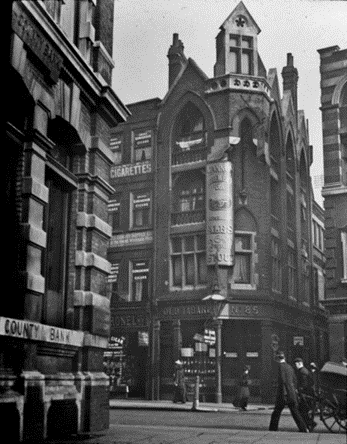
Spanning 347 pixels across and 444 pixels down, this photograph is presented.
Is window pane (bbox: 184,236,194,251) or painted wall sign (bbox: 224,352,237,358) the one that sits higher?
window pane (bbox: 184,236,194,251)

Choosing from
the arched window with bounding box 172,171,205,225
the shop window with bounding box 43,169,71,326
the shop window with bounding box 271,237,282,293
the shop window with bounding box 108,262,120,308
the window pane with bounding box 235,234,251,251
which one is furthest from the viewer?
the shop window with bounding box 108,262,120,308

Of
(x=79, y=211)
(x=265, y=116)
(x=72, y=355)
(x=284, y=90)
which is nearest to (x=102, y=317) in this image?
(x=72, y=355)

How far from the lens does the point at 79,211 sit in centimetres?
1206

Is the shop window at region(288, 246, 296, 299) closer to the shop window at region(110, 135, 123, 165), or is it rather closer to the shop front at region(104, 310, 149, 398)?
the shop front at region(104, 310, 149, 398)

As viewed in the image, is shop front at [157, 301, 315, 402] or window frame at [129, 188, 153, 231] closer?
shop front at [157, 301, 315, 402]

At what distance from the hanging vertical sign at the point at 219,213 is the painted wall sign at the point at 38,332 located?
11.9 metres

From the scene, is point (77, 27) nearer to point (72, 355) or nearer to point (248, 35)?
point (248, 35)

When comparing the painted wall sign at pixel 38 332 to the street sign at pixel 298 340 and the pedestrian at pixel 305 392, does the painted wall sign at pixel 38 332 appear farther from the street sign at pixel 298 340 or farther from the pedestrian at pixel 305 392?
the street sign at pixel 298 340

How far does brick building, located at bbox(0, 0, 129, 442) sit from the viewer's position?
9289mm

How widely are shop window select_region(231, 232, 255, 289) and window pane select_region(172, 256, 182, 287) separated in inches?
91.4

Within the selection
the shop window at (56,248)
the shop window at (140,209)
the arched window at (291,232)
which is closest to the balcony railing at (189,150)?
the shop window at (140,209)

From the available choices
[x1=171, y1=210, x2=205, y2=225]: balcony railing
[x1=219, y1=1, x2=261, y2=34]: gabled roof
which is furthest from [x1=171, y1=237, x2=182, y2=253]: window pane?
[x1=219, y1=1, x2=261, y2=34]: gabled roof

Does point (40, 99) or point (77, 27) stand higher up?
point (77, 27)

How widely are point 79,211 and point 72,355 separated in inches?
93.3
